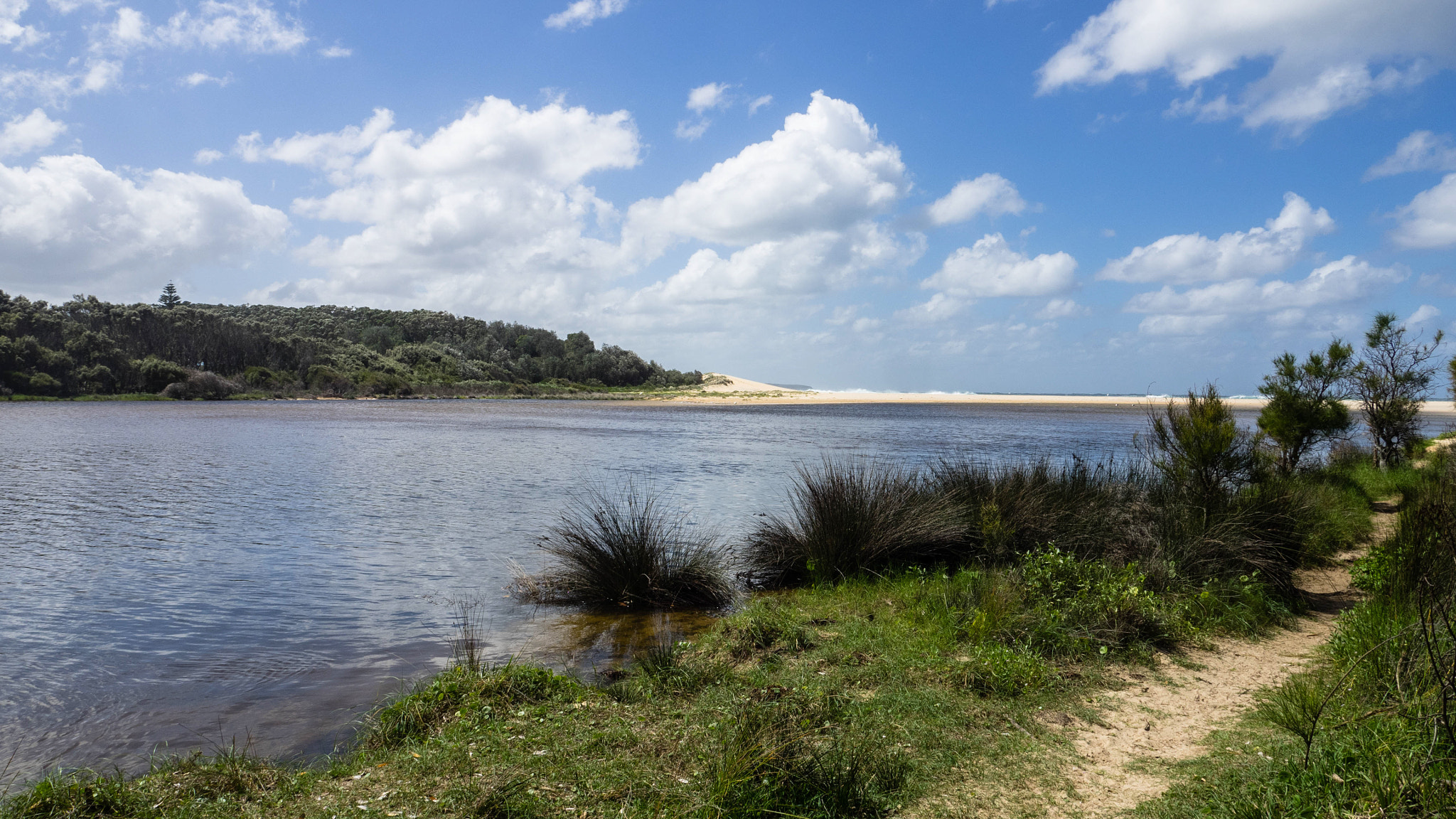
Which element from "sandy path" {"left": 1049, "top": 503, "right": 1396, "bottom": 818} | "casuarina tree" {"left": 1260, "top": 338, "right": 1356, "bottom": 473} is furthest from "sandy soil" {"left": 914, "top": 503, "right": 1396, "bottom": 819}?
"casuarina tree" {"left": 1260, "top": 338, "right": 1356, "bottom": 473}

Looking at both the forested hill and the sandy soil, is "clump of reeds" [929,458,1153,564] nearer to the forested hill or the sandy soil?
the sandy soil

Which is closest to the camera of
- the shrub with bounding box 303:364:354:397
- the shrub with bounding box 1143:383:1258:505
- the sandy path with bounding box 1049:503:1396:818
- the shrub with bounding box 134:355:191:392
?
the sandy path with bounding box 1049:503:1396:818

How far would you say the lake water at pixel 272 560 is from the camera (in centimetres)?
583

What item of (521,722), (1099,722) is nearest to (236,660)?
(521,722)

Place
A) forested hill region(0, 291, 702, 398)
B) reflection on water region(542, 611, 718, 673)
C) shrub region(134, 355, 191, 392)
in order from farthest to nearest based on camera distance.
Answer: shrub region(134, 355, 191, 392) < forested hill region(0, 291, 702, 398) < reflection on water region(542, 611, 718, 673)

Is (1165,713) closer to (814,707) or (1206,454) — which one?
(814,707)

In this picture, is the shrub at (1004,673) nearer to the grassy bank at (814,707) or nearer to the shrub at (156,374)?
the grassy bank at (814,707)

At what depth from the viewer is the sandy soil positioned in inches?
159

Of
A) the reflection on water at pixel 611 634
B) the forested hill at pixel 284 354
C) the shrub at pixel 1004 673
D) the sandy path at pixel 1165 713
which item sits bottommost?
the reflection on water at pixel 611 634

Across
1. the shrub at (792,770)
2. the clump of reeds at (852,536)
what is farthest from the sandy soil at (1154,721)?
the clump of reeds at (852,536)

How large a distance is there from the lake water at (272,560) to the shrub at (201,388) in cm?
3922

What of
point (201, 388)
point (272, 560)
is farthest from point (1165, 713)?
point (201, 388)

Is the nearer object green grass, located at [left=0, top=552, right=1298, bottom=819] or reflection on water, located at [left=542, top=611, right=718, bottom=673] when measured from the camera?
green grass, located at [left=0, top=552, right=1298, bottom=819]

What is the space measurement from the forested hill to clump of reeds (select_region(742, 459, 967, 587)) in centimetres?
7116
